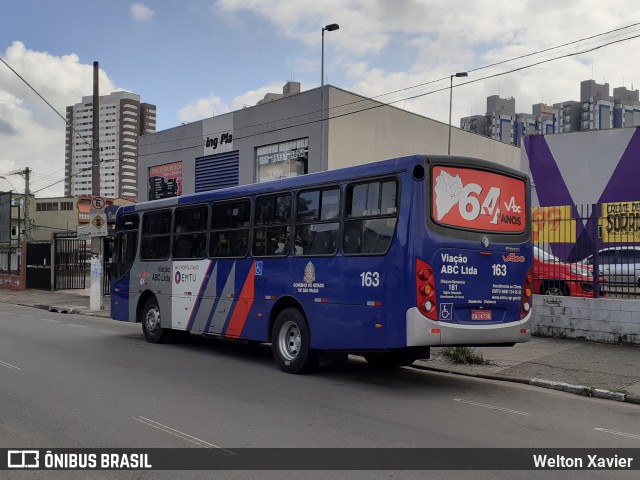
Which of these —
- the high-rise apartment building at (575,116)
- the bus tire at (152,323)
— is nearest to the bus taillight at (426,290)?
the bus tire at (152,323)

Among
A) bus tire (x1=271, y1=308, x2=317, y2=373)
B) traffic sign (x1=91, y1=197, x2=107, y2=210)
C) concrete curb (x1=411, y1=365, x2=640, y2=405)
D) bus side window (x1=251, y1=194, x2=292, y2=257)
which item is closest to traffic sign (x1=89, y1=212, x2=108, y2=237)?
traffic sign (x1=91, y1=197, x2=107, y2=210)

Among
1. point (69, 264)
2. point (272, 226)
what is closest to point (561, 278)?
point (272, 226)

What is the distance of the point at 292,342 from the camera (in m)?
9.84

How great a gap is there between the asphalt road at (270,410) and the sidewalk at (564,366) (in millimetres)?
309

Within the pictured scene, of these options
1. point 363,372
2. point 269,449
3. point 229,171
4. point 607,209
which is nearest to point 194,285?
point 363,372

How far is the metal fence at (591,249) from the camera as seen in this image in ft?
39.3

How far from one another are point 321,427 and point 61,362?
5936 millimetres

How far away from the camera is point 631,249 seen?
12203mm

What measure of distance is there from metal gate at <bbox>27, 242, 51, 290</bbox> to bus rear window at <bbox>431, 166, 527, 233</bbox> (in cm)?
2773

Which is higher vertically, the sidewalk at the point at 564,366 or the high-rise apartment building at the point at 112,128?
the high-rise apartment building at the point at 112,128

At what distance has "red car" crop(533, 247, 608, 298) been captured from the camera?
12461 millimetres

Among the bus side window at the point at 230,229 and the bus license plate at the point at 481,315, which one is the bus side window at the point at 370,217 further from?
the bus side window at the point at 230,229

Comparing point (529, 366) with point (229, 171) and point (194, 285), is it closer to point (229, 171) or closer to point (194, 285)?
point (194, 285)

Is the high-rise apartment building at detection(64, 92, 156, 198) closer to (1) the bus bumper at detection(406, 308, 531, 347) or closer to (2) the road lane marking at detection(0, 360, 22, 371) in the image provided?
(2) the road lane marking at detection(0, 360, 22, 371)
